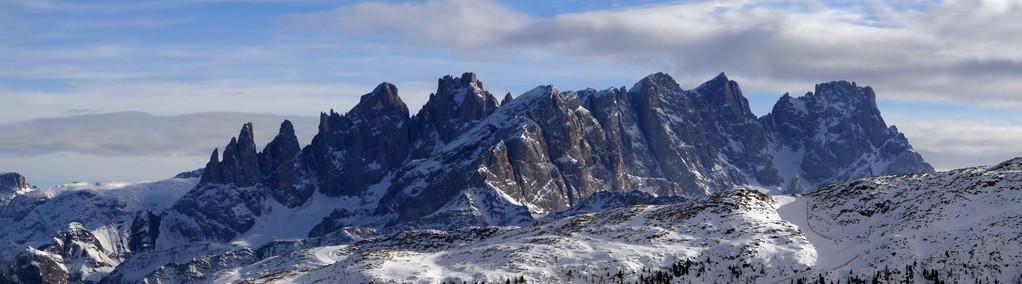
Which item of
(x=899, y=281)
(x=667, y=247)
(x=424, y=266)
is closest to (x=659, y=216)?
(x=667, y=247)

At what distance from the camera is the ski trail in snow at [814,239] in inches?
5591

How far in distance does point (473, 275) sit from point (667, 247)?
2393 cm

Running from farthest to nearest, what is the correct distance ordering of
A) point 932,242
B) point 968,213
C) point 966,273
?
point 968,213 → point 932,242 → point 966,273

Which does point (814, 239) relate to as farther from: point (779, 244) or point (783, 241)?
point (779, 244)

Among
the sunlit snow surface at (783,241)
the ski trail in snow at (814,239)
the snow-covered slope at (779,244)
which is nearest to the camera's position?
the snow-covered slope at (779,244)

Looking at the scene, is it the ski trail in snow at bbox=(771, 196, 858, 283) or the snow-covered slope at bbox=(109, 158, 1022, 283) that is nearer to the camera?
the snow-covered slope at bbox=(109, 158, 1022, 283)

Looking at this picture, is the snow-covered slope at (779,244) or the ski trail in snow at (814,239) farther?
the ski trail in snow at (814,239)

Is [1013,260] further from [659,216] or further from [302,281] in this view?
[302,281]

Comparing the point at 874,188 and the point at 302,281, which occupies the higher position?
the point at 874,188

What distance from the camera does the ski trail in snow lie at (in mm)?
142000

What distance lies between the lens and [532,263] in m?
150

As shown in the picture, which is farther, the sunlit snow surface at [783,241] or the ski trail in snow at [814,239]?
the ski trail in snow at [814,239]

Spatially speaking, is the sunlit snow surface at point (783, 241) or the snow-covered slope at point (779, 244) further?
the sunlit snow surface at point (783, 241)

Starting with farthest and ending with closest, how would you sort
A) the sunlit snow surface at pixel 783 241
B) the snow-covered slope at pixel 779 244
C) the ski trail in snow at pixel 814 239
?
the ski trail in snow at pixel 814 239, the sunlit snow surface at pixel 783 241, the snow-covered slope at pixel 779 244
